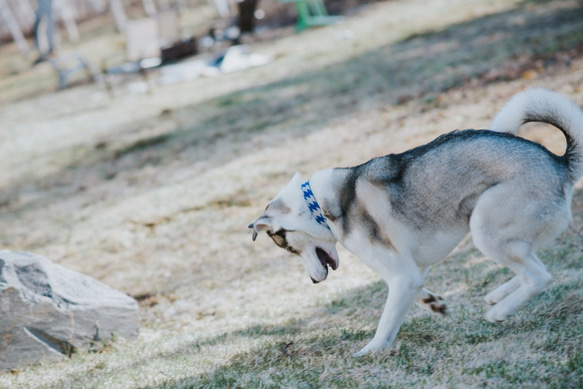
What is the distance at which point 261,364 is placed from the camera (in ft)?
14.6

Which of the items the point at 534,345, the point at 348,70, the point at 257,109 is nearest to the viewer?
the point at 534,345

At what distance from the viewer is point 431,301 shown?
14.8ft

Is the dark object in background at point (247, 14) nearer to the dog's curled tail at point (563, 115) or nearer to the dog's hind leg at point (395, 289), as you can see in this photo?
the dog's curled tail at point (563, 115)

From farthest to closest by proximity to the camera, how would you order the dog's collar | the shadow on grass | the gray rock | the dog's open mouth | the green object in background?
the green object in background
the shadow on grass
the gray rock
the dog's open mouth
the dog's collar

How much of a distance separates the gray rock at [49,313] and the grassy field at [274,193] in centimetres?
15

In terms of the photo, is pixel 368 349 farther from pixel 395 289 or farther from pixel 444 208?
pixel 444 208

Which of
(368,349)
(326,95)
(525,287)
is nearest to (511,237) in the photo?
(525,287)

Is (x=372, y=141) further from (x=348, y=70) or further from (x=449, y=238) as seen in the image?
(x=449, y=238)

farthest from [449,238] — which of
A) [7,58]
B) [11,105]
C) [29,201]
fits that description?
[7,58]

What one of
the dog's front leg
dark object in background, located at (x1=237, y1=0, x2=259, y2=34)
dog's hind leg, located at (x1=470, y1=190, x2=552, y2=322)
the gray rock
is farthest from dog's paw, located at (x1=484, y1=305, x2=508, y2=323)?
dark object in background, located at (x1=237, y1=0, x2=259, y2=34)

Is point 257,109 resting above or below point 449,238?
below

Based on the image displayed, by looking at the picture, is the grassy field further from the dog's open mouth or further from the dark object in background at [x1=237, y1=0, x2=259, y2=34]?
the dark object in background at [x1=237, y1=0, x2=259, y2=34]

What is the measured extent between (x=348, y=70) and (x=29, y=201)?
7990 millimetres

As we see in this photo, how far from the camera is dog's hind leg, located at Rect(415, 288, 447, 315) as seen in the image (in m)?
4.48
